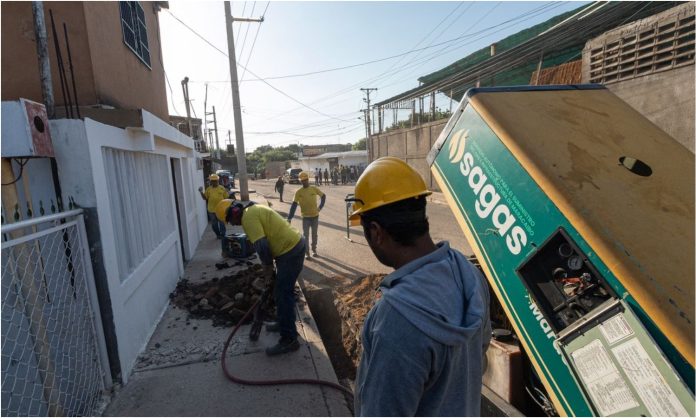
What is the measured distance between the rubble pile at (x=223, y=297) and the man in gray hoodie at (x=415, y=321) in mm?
3805

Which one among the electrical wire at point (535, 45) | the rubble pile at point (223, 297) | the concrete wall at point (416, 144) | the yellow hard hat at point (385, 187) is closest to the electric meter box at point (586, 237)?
the yellow hard hat at point (385, 187)

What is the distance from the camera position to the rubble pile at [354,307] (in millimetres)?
4371

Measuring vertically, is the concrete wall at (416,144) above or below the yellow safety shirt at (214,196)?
above

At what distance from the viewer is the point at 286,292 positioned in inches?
152

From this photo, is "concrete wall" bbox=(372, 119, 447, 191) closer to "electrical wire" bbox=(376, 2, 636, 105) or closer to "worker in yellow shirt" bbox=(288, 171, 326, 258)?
"electrical wire" bbox=(376, 2, 636, 105)

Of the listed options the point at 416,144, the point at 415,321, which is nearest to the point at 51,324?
the point at 415,321

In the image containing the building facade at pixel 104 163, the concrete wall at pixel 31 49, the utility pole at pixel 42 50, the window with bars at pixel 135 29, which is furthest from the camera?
the window with bars at pixel 135 29

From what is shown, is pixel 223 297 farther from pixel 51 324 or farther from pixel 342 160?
pixel 342 160

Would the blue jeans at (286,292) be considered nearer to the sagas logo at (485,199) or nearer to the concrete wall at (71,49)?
the sagas logo at (485,199)

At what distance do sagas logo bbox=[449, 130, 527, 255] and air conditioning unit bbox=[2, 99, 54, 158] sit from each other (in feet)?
10.1

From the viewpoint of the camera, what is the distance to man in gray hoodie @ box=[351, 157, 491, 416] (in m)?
1.02

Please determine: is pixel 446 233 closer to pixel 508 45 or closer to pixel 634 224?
pixel 634 224

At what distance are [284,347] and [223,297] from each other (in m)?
1.75

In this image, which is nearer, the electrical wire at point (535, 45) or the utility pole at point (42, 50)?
the utility pole at point (42, 50)
